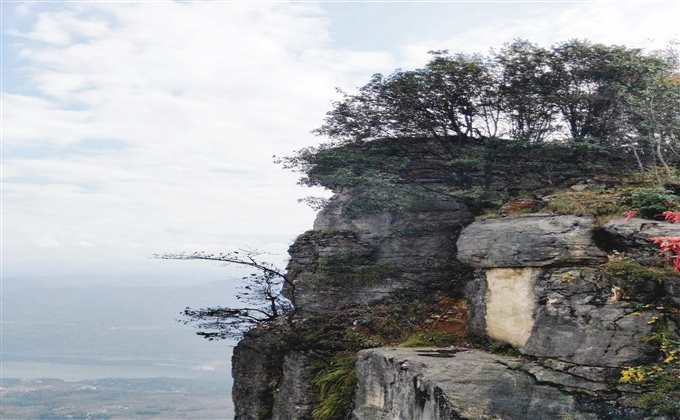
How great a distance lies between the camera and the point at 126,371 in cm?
18050

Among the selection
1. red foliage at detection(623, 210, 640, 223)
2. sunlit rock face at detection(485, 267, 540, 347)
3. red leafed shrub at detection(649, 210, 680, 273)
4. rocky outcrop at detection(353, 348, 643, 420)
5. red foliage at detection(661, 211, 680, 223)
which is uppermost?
red foliage at detection(623, 210, 640, 223)

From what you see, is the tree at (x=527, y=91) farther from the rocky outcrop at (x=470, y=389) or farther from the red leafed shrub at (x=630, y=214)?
the rocky outcrop at (x=470, y=389)

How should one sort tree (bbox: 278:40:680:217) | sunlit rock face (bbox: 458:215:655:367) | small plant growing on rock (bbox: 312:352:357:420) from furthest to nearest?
tree (bbox: 278:40:680:217) < small plant growing on rock (bbox: 312:352:357:420) < sunlit rock face (bbox: 458:215:655:367)

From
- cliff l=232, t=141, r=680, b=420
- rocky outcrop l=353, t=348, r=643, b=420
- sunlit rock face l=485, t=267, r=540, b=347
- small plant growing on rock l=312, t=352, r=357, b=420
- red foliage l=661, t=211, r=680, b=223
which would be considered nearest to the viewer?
rocky outcrop l=353, t=348, r=643, b=420

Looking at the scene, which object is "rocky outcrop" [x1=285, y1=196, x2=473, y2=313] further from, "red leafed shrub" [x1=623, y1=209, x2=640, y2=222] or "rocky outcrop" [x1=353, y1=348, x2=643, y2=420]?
"red leafed shrub" [x1=623, y1=209, x2=640, y2=222]

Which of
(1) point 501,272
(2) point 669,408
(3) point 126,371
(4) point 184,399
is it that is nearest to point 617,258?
(1) point 501,272

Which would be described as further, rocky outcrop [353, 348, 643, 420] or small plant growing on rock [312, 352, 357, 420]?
small plant growing on rock [312, 352, 357, 420]

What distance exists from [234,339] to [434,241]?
608cm

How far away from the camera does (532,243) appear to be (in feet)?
33.7

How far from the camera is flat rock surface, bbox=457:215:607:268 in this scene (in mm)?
9883

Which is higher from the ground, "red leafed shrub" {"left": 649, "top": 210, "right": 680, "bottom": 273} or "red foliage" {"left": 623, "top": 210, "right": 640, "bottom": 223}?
"red foliage" {"left": 623, "top": 210, "right": 640, "bottom": 223}

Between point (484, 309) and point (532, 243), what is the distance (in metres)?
1.76

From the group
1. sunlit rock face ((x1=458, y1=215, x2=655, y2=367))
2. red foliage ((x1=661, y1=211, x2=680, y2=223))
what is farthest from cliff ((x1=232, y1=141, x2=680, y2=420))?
red foliage ((x1=661, y1=211, x2=680, y2=223))

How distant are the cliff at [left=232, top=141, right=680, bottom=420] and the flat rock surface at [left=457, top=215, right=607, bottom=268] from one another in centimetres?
3
